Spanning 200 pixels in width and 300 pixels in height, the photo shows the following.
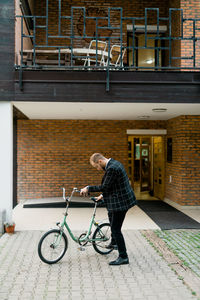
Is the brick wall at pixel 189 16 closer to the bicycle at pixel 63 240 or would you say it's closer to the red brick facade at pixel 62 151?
the red brick facade at pixel 62 151

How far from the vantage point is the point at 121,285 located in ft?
13.1

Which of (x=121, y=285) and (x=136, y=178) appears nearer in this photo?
(x=121, y=285)

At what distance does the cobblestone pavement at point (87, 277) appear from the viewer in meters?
3.75

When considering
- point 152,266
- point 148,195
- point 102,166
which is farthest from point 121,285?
point 148,195

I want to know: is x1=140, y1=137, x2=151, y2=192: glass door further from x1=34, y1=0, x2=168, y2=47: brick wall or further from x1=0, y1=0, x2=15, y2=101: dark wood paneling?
x1=0, y1=0, x2=15, y2=101: dark wood paneling

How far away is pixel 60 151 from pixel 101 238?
5.97 m

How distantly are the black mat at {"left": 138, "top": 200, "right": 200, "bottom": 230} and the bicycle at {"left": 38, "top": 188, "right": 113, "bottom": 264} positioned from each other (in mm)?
2320

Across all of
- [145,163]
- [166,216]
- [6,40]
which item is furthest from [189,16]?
[145,163]

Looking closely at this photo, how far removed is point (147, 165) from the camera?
12922 millimetres

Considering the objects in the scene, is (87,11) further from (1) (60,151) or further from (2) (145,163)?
(2) (145,163)

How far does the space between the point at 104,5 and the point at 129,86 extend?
18.9 ft

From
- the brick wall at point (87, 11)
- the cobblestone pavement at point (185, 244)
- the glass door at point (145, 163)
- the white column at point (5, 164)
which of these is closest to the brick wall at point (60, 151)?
the glass door at point (145, 163)

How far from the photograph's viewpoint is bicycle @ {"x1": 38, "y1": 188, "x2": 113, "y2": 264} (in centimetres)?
455

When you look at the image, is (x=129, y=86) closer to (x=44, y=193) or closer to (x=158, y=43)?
(x=158, y=43)
